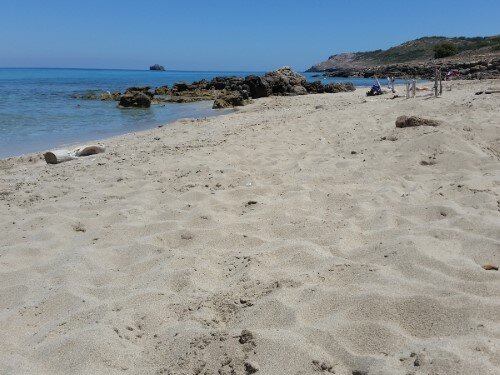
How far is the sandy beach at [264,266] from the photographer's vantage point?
6.66ft

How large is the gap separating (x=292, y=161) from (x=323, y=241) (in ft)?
9.02

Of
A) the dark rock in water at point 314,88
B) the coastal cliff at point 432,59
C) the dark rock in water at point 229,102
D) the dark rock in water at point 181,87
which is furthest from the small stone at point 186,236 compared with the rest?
the dark rock in water at point 181,87

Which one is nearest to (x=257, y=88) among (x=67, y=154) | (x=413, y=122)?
(x=67, y=154)

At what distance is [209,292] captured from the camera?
106 inches

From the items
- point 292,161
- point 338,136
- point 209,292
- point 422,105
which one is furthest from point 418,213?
point 422,105

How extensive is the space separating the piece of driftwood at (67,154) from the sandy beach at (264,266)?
1770mm

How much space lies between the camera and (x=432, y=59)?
65.2m

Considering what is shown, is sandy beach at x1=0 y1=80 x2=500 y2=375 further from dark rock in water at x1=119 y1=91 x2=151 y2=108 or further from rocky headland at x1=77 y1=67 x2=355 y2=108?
dark rock in water at x1=119 y1=91 x2=151 y2=108

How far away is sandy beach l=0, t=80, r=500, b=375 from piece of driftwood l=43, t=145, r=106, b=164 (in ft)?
5.81

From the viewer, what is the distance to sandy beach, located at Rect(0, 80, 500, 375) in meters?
2.03

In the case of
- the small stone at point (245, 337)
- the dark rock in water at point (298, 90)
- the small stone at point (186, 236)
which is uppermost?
the dark rock in water at point (298, 90)

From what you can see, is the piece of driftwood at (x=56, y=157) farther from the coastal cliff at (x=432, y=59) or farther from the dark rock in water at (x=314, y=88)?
the coastal cliff at (x=432, y=59)

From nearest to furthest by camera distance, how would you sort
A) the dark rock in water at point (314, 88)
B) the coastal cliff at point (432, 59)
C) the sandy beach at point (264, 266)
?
the sandy beach at point (264, 266)
the dark rock in water at point (314, 88)
the coastal cliff at point (432, 59)

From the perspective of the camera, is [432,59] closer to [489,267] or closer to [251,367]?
[489,267]
